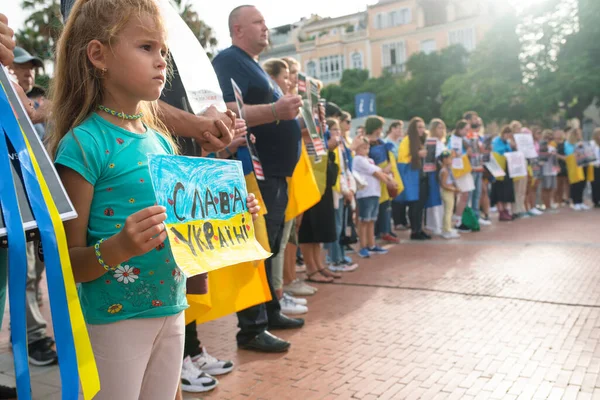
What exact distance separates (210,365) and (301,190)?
1.68 metres

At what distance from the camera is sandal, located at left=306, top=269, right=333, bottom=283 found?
244 inches

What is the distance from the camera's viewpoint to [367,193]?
766cm

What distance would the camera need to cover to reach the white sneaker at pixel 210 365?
3441 mm

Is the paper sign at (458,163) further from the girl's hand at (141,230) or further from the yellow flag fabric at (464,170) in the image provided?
the girl's hand at (141,230)

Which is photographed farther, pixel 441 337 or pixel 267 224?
pixel 441 337

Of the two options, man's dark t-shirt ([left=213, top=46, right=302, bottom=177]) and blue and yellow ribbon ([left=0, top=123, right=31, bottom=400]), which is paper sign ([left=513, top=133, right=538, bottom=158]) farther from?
blue and yellow ribbon ([left=0, top=123, right=31, bottom=400])

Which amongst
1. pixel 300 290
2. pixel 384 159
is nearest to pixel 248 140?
pixel 300 290

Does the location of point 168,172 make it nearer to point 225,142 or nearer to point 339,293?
point 225,142

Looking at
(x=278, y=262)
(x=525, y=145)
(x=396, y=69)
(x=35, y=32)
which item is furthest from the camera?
(x=396, y=69)

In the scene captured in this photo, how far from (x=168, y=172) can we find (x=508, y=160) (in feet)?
35.7

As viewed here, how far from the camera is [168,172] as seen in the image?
159cm

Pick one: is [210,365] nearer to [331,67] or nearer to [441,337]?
[441,337]

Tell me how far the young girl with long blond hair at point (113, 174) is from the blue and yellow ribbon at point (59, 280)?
14 cm

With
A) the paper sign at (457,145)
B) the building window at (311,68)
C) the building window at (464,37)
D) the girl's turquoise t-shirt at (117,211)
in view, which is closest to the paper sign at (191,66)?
the girl's turquoise t-shirt at (117,211)
